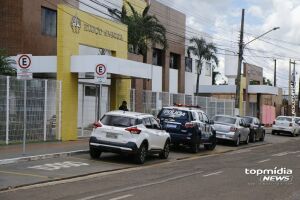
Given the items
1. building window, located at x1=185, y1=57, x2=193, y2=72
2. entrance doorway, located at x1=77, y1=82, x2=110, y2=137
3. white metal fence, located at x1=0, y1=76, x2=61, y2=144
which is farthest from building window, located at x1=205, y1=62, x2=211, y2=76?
white metal fence, located at x1=0, y1=76, x2=61, y2=144

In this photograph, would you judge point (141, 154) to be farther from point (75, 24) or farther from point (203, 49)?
point (203, 49)

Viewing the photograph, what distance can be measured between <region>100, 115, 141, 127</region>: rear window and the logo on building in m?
7.81

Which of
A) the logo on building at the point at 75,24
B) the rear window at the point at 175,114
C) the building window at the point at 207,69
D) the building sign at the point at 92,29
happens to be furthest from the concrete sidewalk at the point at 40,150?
the building window at the point at 207,69

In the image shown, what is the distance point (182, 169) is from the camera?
16797mm

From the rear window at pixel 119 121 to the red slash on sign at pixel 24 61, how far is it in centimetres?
295

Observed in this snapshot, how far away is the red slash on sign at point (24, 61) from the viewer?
56.4 feet

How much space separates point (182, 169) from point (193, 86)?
3906 centimetres

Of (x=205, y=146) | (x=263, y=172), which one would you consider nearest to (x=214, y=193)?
(x=263, y=172)

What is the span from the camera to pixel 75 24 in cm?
2478

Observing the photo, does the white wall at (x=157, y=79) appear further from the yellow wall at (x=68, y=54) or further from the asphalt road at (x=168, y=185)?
the asphalt road at (x=168, y=185)

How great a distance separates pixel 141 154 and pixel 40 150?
372 cm

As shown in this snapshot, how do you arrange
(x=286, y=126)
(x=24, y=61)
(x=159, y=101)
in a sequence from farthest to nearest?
(x=286, y=126) < (x=159, y=101) < (x=24, y=61)

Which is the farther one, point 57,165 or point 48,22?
point 48,22

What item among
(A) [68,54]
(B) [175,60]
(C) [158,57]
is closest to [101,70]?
(A) [68,54]
